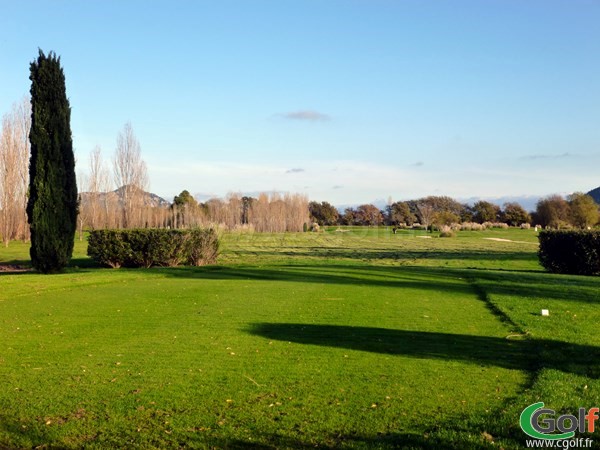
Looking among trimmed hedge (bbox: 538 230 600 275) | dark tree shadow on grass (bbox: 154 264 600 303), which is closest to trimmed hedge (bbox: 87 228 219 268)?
dark tree shadow on grass (bbox: 154 264 600 303)

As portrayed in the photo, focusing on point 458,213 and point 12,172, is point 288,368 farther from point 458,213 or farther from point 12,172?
point 458,213

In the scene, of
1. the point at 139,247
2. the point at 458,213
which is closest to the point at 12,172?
the point at 139,247

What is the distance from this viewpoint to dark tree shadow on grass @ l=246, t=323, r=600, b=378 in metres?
7.81

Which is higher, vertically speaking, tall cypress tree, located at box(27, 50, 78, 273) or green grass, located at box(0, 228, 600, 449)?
tall cypress tree, located at box(27, 50, 78, 273)

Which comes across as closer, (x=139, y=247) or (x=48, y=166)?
(x=48, y=166)

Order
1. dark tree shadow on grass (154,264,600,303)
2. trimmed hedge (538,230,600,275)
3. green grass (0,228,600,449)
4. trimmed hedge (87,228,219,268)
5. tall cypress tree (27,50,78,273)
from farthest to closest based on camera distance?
trimmed hedge (87,228,219,268), trimmed hedge (538,230,600,275), tall cypress tree (27,50,78,273), dark tree shadow on grass (154,264,600,303), green grass (0,228,600,449)

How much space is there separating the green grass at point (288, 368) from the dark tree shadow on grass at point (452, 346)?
0.13 feet

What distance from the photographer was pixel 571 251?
24.2 metres

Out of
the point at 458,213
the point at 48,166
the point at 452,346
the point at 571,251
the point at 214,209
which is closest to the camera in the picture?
the point at 452,346

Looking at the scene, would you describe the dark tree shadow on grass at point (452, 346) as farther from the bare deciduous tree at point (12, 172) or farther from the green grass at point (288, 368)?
the bare deciduous tree at point (12, 172)

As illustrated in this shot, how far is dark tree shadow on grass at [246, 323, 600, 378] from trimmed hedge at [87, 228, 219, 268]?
16564mm

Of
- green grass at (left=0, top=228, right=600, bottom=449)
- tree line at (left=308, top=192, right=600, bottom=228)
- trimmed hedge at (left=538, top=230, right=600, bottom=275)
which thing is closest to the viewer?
green grass at (left=0, top=228, right=600, bottom=449)

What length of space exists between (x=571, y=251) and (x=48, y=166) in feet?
→ 74.4

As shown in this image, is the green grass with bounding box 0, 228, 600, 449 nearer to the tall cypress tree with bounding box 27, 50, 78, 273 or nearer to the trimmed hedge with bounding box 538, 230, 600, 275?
the tall cypress tree with bounding box 27, 50, 78, 273
